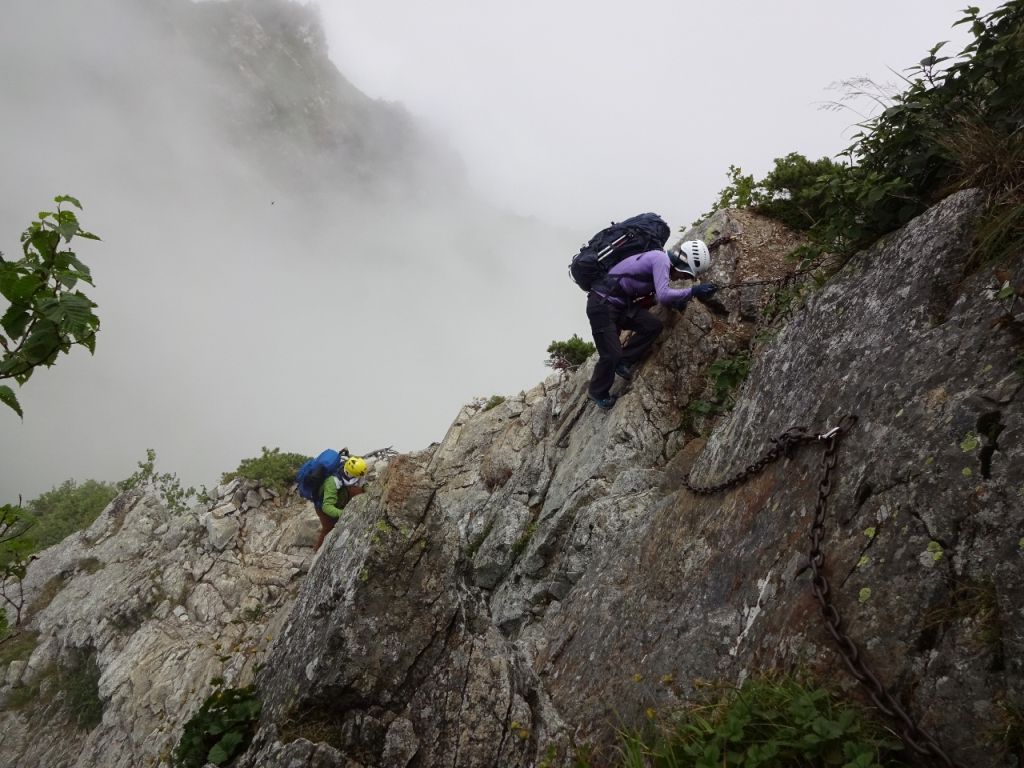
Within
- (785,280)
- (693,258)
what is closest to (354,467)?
(693,258)

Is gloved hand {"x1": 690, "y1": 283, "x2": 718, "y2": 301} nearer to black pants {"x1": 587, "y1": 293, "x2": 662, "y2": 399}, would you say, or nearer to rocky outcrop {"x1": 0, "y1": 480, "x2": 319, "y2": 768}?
black pants {"x1": 587, "y1": 293, "x2": 662, "y2": 399}

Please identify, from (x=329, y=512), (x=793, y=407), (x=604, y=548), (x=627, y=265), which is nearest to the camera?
(x=793, y=407)

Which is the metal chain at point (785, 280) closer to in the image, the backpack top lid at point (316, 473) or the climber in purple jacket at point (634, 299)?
the climber in purple jacket at point (634, 299)

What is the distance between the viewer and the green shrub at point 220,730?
15.7ft

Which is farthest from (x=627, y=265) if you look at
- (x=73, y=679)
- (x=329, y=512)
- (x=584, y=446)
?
(x=73, y=679)

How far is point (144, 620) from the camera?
51.4 ft

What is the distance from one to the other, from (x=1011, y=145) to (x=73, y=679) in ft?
74.5

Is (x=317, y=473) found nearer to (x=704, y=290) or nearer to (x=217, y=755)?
(x=217, y=755)

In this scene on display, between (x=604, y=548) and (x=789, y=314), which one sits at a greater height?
(x=789, y=314)

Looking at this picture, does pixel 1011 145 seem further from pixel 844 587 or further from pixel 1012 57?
pixel 844 587

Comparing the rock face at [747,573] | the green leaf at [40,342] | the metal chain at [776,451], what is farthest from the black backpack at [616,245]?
the green leaf at [40,342]

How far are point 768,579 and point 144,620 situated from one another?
59.7 feet

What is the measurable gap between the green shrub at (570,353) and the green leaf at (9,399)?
16266 mm

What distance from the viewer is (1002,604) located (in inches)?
110
